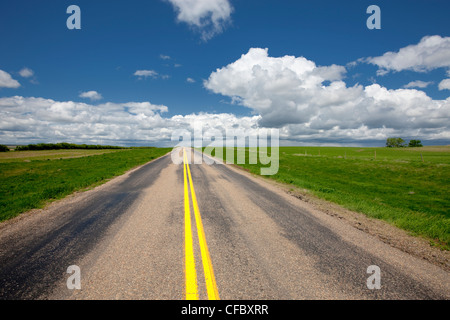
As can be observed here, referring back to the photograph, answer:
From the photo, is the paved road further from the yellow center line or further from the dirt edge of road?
the dirt edge of road

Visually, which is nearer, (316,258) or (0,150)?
(316,258)

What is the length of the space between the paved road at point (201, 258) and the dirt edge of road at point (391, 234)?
13.2 inches

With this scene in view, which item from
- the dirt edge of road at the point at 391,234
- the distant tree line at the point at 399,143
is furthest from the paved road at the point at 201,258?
the distant tree line at the point at 399,143

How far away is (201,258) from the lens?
156 inches

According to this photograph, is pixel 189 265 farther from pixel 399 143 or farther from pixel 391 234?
pixel 399 143

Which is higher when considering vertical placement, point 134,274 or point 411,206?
point 134,274

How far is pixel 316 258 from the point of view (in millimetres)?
4098

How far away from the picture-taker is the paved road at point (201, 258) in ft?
10.2

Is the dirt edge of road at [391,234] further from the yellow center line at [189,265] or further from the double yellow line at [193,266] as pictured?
the yellow center line at [189,265]

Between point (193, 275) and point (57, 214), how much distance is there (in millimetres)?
6184

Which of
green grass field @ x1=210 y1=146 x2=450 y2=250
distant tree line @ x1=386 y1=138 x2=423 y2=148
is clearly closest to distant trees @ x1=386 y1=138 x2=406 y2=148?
distant tree line @ x1=386 y1=138 x2=423 y2=148
